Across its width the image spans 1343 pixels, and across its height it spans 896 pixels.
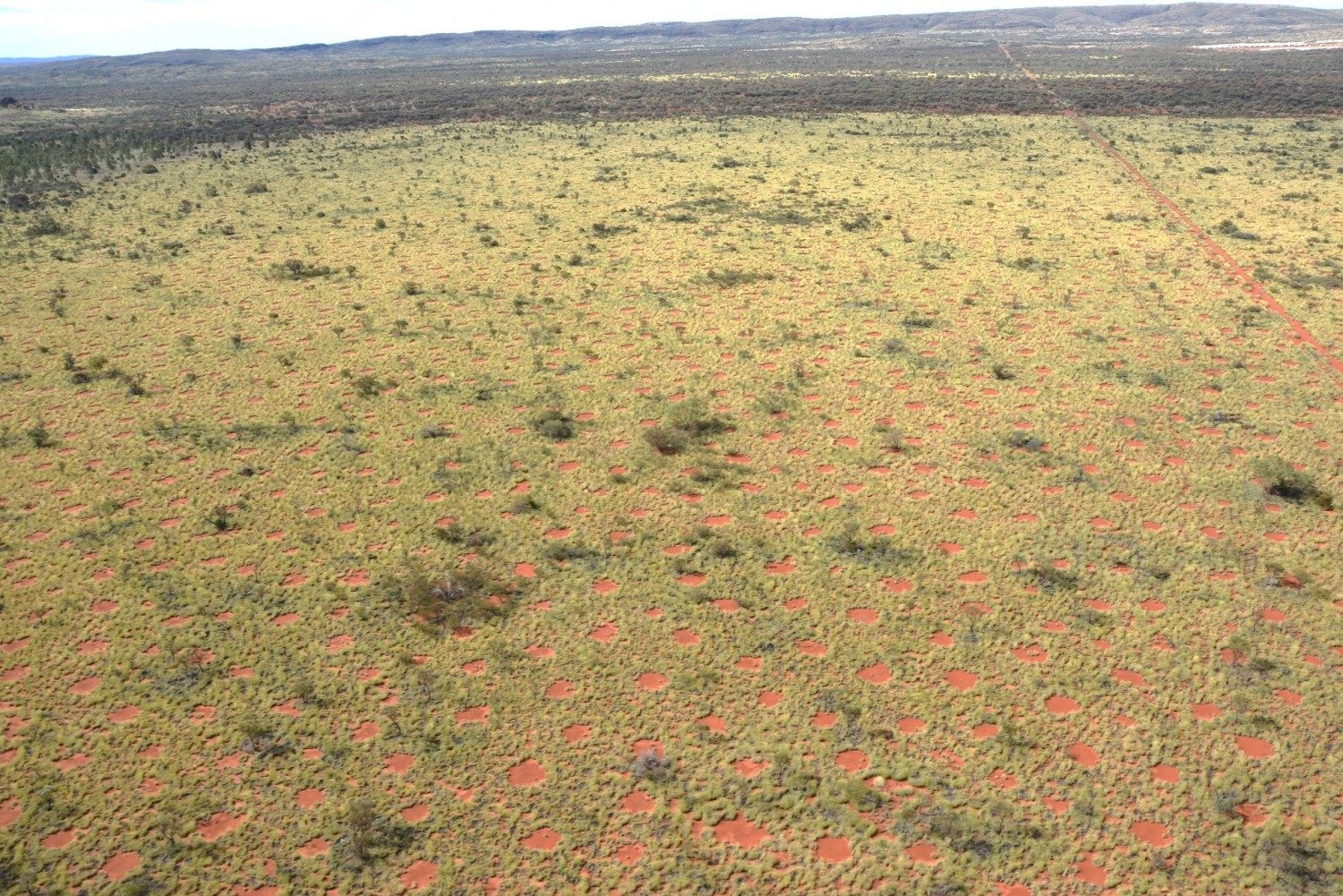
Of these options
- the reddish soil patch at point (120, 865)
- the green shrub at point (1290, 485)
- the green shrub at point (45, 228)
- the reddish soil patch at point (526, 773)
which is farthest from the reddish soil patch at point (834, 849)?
the green shrub at point (45, 228)

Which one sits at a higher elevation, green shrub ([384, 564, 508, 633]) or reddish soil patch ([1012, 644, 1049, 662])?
green shrub ([384, 564, 508, 633])

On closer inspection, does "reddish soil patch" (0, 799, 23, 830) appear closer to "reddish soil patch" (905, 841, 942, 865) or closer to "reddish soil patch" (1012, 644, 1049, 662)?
"reddish soil patch" (905, 841, 942, 865)

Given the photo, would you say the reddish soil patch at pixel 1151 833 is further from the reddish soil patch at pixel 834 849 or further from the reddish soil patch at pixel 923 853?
the reddish soil patch at pixel 834 849

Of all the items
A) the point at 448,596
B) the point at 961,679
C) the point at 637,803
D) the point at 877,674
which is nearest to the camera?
the point at 637,803

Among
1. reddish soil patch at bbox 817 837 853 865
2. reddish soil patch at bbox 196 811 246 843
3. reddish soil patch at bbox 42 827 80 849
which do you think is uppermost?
reddish soil patch at bbox 42 827 80 849

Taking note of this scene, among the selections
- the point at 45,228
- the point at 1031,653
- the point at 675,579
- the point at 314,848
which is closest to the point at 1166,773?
the point at 1031,653

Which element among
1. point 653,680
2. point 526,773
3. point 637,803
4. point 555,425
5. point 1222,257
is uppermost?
point 1222,257

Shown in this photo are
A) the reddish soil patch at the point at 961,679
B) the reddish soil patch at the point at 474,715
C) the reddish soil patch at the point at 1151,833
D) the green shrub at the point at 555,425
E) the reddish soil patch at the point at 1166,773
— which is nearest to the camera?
the reddish soil patch at the point at 1151,833

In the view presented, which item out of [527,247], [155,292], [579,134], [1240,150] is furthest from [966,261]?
[579,134]

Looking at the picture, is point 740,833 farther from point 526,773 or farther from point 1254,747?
point 1254,747

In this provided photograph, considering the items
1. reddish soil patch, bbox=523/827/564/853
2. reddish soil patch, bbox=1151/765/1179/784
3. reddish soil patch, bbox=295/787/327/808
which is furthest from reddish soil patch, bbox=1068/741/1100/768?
reddish soil patch, bbox=295/787/327/808

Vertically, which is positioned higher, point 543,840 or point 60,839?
point 60,839

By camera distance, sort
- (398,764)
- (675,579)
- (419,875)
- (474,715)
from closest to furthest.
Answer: (419,875) < (398,764) < (474,715) < (675,579)

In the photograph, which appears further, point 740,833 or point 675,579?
point 675,579
